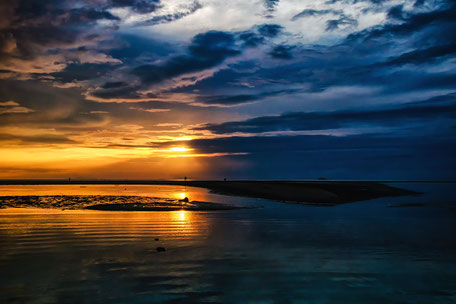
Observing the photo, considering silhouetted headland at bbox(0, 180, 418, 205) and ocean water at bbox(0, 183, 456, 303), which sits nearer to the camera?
ocean water at bbox(0, 183, 456, 303)

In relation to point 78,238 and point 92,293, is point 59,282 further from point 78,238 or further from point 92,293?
point 78,238

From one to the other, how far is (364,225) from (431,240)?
5.44 metres

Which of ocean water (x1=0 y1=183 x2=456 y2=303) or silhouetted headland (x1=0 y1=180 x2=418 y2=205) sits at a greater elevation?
ocean water (x1=0 y1=183 x2=456 y2=303)

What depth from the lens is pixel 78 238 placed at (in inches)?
731

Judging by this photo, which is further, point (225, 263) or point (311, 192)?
point (311, 192)

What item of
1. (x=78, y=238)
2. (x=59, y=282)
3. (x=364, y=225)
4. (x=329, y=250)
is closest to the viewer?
(x=59, y=282)

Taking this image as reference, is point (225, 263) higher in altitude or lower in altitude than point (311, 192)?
higher

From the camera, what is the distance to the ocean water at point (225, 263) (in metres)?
10.2

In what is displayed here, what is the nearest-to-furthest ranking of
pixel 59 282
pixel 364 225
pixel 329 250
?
pixel 59 282 → pixel 329 250 → pixel 364 225

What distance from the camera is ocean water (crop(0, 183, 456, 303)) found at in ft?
33.4

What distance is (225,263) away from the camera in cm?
1359

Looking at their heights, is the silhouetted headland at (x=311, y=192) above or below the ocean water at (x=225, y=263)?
below

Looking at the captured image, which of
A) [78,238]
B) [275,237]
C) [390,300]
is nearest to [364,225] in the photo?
[275,237]

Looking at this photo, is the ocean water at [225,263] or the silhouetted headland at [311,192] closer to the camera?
the ocean water at [225,263]
